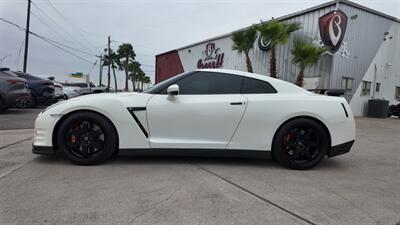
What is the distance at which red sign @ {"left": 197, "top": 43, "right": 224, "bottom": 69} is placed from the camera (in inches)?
773

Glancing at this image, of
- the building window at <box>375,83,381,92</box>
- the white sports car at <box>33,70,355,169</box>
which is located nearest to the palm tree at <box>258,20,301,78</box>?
the building window at <box>375,83,381,92</box>

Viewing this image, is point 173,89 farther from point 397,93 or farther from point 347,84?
point 397,93

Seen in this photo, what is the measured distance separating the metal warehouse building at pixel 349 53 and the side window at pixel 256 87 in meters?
10.5

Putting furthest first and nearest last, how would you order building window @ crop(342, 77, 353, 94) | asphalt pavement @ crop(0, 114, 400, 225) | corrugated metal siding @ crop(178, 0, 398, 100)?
building window @ crop(342, 77, 353, 94), corrugated metal siding @ crop(178, 0, 398, 100), asphalt pavement @ crop(0, 114, 400, 225)

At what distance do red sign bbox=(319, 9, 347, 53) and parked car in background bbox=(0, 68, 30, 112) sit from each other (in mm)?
12433

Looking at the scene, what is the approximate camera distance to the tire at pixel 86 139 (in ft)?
10.4

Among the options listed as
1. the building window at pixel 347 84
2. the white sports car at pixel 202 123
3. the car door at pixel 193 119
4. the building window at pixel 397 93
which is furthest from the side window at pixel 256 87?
the building window at pixel 397 93

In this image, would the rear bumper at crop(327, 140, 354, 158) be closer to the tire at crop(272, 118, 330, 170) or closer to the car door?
the tire at crop(272, 118, 330, 170)

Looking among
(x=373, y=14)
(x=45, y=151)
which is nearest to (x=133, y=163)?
(x=45, y=151)

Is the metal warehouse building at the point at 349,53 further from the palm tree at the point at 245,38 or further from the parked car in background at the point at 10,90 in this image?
the parked car in background at the point at 10,90

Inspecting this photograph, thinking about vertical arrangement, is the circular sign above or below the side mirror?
above

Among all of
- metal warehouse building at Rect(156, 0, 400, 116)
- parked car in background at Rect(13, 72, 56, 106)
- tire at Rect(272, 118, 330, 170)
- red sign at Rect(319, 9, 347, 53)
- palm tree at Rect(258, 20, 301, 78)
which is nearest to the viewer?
tire at Rect(272, 118, 330, 170)

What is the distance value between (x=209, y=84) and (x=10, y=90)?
7006 millimetres

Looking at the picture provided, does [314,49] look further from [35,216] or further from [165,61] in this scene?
[165,61]
